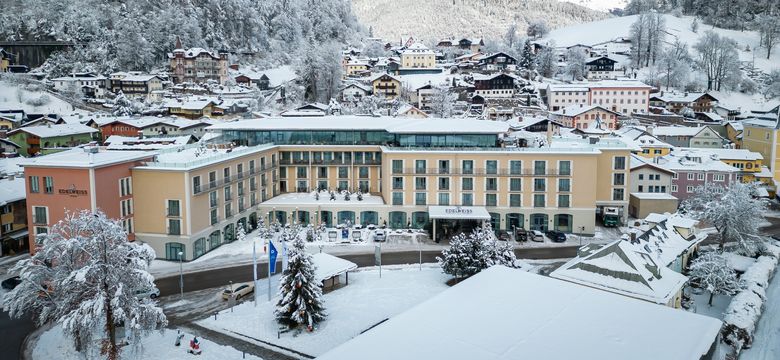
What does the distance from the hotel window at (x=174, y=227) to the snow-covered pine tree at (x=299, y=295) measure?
12.7m

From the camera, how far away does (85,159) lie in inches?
1420

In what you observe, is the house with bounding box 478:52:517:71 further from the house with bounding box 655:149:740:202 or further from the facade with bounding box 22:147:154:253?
the facade with bounding box 22:147:154:253

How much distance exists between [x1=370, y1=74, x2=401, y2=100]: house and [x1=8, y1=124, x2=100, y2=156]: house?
48.8 m

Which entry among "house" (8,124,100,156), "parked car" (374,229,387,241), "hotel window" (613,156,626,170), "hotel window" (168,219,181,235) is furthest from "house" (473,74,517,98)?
"hotel window" (168,219,181,235)

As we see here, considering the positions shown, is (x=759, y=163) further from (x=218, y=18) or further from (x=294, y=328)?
(x=218, y=18)

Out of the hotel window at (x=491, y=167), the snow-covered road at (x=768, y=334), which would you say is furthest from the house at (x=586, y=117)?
the snow-covered road at (x=768, y=334)

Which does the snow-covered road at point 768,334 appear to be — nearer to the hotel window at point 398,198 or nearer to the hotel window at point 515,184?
the hotel window at point 515,184

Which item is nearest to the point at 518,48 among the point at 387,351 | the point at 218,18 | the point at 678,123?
the point at 678,123

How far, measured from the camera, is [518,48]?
144 meters

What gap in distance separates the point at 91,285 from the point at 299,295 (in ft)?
28.6

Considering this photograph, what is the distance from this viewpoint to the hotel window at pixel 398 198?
153ft

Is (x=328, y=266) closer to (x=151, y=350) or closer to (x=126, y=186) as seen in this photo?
(x=151, y=350)

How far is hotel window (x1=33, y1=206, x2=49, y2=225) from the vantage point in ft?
118

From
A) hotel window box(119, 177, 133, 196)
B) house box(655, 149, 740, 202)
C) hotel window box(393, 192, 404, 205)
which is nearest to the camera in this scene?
hotel window box(119, 177, 133, 196)
